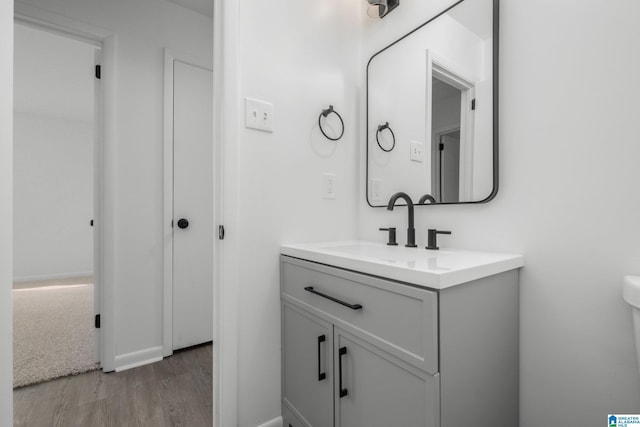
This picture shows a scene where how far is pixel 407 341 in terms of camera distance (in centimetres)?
76

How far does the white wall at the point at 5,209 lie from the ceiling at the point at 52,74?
152 cm

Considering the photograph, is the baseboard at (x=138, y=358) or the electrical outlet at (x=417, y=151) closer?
the electrical outlet at (x=417, y=151)

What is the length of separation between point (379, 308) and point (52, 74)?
4.21 m

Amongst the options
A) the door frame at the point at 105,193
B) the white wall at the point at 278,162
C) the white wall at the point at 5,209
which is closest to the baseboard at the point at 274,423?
the white wall at the point at 278,162

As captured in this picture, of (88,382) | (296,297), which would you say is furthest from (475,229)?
(88,382)

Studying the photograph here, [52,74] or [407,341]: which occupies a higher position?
[52,74]

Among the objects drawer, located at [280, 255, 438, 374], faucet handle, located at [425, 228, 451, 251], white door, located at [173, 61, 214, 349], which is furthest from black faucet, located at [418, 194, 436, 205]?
white door, located at [173, 61, 214, 349]

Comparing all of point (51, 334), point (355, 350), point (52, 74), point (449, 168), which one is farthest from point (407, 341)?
point (52, 74)

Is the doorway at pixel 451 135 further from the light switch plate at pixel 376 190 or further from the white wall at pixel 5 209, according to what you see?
the white wall at pixel 5 209

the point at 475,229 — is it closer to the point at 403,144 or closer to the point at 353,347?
the point at 403,144

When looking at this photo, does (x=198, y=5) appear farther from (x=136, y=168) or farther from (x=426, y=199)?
(x=426, y=199)

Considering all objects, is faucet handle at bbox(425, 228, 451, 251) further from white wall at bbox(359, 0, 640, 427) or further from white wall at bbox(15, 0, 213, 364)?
white wall at bbox(15, 0, 213, 364)

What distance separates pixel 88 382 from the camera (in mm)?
1697

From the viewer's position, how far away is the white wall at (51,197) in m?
4.19
